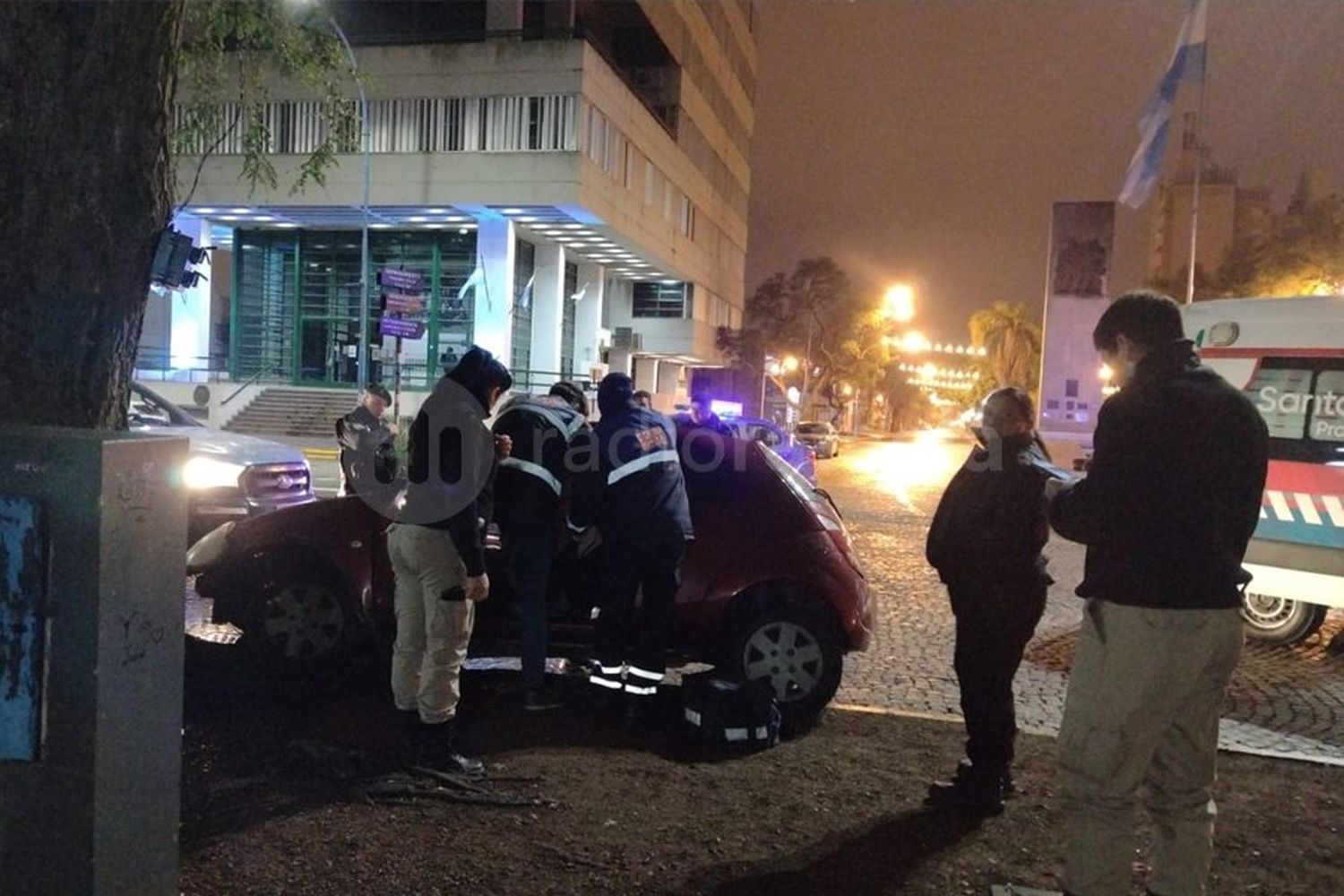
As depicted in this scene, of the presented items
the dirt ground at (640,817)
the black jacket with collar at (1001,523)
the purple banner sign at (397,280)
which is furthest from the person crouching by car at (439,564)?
the purple banner sign at (397,280)

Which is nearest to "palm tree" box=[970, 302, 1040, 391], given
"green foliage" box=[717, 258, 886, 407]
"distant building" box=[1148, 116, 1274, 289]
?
"green foliage" box=[717, 258, 886, 407]

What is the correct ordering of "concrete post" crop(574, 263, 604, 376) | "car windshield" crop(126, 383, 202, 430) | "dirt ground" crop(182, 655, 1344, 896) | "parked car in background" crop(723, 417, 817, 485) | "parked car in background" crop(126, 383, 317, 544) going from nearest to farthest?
"dirt ground" crop(182, 655, 1344, 896) → "parked car in background" crop(126, 383, 317, 544) → "car windshield" crop(126, 383, 202, 430) → "parked car in background" crop(723, 417, 817, 485) → "concrete post" crop(574, 263, 604, 376)

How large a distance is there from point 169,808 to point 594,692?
10.2 ft

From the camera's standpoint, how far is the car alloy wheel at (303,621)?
5.87 m

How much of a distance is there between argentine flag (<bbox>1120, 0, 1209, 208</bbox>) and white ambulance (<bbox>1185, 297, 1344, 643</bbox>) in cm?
1291

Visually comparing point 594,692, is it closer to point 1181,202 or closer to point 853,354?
point 853,354

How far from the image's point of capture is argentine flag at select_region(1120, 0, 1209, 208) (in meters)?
19.8

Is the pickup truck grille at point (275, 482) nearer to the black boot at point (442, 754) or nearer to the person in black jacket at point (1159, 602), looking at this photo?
the black boot at point (442, 754)

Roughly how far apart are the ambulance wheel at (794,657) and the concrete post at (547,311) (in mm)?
31919

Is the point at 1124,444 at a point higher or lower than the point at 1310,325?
lower

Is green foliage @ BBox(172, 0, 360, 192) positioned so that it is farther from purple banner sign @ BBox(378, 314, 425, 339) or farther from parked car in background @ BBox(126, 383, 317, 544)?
purple banner sign @ BBox(378, 314, 425, 339)

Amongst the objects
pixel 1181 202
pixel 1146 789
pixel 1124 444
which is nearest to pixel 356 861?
pixel 1146 789

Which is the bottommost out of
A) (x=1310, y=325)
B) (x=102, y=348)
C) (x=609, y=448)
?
(x=609, y=448)

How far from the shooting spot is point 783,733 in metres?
5.20
